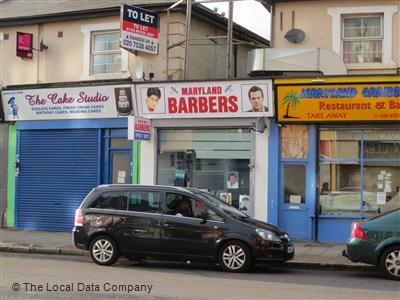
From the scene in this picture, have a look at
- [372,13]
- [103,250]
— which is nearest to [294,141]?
[372,13]

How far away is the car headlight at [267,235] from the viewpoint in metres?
10.8

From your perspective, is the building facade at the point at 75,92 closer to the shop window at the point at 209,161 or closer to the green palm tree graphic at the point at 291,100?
the shop window at the point at 209,161

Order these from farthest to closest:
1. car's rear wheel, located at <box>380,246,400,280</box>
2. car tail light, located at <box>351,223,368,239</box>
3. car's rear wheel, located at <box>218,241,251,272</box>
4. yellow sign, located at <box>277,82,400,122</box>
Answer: yellow sign, located at <box>277,82,400,122</box> < car's rear wheel, located at <box>218,241,251,272</box> < car tail light, located at <box>351,223,368,239</box> < car's rear wheel, located at <box>380,246,400,280</box>

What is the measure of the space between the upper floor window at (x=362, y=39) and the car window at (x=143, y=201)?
22.8 ft

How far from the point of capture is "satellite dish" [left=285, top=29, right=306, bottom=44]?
51.1 ft

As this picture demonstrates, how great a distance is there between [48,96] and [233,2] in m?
6.35

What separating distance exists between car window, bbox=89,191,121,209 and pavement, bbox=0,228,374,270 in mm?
2087

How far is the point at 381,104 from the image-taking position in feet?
47.6

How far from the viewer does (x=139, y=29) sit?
53.1ft

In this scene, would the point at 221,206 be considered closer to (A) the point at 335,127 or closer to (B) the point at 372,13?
(A) the point at 335,127

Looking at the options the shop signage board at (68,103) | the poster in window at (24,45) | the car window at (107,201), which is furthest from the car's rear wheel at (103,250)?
the poster in window at (24,45)

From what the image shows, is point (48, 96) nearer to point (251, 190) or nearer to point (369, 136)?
point (251, 190)

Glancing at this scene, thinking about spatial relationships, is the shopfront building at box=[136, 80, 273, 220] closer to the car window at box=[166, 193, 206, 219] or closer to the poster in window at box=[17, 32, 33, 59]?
the poster in window at box=[17, 32, 33, 59]

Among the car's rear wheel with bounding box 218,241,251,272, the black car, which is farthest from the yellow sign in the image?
the car's rear wheel with bounding box 218,241,251,272
